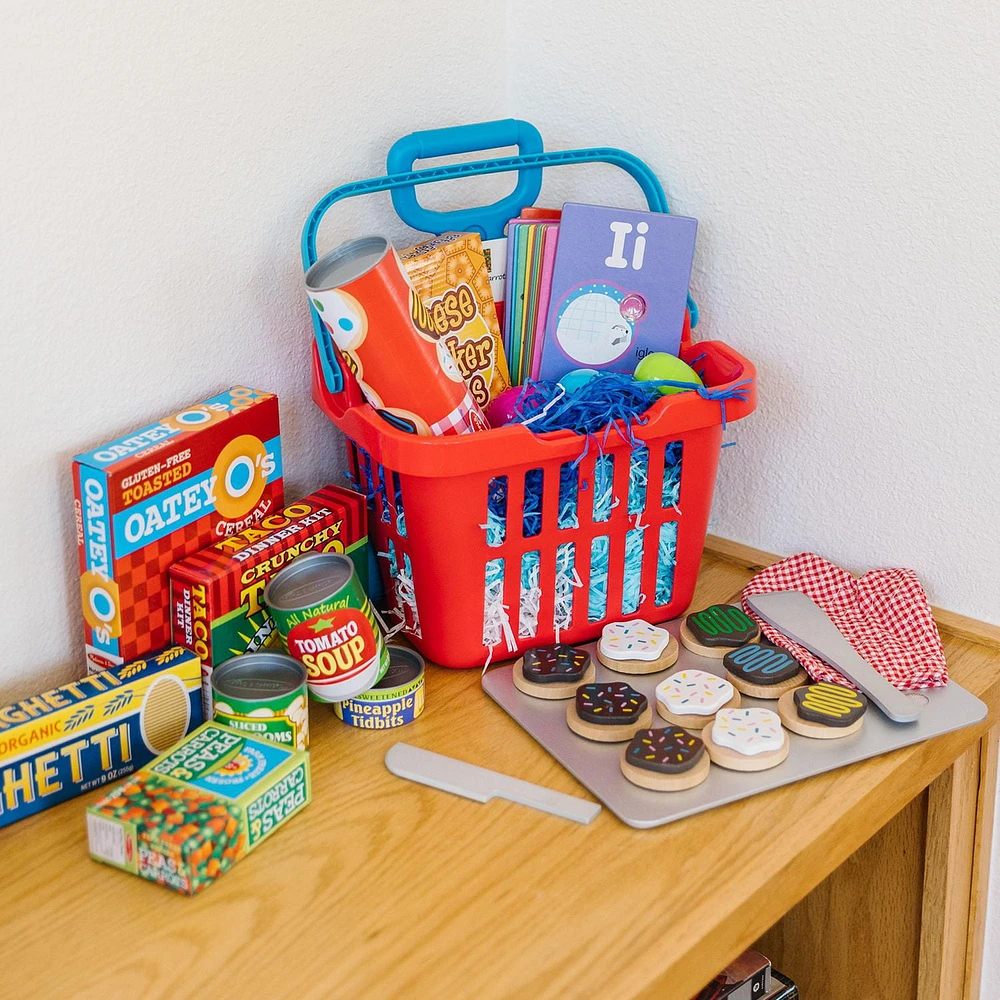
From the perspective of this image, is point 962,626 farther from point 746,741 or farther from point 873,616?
point 746,741

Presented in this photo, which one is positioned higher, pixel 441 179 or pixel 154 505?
pixel 441 179

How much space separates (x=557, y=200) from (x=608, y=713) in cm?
55

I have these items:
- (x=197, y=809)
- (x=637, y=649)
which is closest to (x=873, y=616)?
(x=637, y=649)

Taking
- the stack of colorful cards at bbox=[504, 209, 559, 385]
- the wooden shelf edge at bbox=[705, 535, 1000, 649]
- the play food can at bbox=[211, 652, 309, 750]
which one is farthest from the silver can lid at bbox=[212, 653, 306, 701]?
the wooden shelf edge at bbox=[705, 535, 1000, 649]

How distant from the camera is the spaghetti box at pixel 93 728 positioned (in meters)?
0.74

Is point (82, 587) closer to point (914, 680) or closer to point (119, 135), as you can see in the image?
point (119, 135)

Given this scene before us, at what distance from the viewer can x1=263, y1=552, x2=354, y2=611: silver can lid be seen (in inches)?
32.7

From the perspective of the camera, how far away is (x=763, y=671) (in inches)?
34.5

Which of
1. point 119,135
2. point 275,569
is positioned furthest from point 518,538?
point 119,135

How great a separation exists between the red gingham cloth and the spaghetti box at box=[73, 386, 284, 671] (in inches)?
17.4

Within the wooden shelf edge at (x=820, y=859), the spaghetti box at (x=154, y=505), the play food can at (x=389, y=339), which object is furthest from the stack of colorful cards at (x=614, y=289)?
the wooden shelf edge at (x=820, y=859)

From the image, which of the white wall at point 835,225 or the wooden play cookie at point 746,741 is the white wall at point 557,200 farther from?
the wooden play cookie at point 746,741

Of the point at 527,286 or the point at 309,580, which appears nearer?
the point at 309,580

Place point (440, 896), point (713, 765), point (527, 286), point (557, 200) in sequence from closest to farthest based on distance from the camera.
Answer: point (440, 896)
point (713, 765)
point (527, 286)
point (557, 200)
